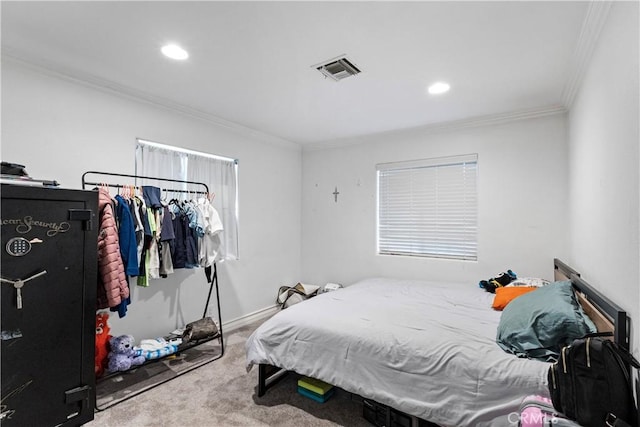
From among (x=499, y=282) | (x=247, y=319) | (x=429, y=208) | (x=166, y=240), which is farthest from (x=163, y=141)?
(x=499, y=282)

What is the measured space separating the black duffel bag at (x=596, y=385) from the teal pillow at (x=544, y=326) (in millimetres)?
370

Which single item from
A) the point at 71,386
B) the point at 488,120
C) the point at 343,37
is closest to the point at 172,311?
the point at 71,386

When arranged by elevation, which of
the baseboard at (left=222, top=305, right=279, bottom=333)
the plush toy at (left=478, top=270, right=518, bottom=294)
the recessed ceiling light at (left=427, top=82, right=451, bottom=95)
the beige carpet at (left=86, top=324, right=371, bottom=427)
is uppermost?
the recessed ceiling light at (left=427, top=82, right=451, bottom=95)

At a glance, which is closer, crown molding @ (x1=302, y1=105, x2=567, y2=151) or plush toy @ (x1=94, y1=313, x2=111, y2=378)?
plush toy @ (x1=94, y1=313, x2=111, y2=378)

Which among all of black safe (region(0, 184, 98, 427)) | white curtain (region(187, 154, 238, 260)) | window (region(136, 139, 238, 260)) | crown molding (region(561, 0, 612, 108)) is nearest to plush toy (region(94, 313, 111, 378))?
black safe (region(0, 184, 98, 427))

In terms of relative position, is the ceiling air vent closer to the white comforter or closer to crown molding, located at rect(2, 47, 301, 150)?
crown molding, located at rect(2, 47, 301, 150)

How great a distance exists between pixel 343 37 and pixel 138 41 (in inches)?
51.1

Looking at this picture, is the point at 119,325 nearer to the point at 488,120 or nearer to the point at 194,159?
the point at 194,159

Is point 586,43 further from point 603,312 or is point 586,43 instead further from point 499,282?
point 499,282

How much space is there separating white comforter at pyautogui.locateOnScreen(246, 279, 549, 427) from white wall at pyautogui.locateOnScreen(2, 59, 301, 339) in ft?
4.28

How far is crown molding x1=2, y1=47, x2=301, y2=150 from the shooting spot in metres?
2.16

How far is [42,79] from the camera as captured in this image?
2258 millimetres

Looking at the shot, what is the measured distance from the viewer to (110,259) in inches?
83.5

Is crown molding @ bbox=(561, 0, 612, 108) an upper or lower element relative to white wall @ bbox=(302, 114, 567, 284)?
upper
